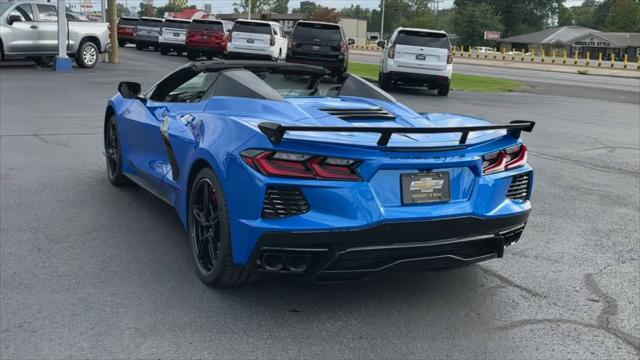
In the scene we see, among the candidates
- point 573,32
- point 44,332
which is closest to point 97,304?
point 44,332

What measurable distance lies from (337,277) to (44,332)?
158 cm

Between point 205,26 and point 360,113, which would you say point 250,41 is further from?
point 360,113

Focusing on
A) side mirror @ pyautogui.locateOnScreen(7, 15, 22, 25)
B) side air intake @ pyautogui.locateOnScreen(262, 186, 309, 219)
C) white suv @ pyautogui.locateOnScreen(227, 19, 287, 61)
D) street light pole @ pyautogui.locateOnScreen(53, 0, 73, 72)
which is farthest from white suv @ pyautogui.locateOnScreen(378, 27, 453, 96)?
side air intake @ pyautogui.locateOnScreen(262, 186, 309, 219)

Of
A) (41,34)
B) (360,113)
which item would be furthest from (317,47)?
(360,113)

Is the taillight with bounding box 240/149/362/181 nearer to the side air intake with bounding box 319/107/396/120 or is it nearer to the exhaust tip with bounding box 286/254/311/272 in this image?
the exhaust tip with bounding box 286/254/311/272

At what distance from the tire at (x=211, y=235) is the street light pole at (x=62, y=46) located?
57.1 feet

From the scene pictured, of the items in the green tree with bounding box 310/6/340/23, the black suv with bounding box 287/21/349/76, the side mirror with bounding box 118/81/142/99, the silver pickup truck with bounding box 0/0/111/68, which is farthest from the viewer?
the green tree with bounding box 310/6/340/23

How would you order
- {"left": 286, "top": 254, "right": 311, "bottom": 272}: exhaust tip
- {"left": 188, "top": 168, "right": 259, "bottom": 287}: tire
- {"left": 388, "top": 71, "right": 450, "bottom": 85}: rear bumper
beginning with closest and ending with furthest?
{"left": 286, "top": 254, "right": 311, "bottom": 272}: exhaust tip → {"left": 188, "top": 168, "right": 259, "bottom": 287}: tire → {"left": 388, "top": 71, "right": 450, "bottom": 85}: rear bumper

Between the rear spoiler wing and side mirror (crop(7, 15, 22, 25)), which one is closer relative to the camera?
the rear spoiler wing

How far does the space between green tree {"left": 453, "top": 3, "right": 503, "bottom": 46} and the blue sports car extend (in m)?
108

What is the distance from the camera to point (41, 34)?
20484mm

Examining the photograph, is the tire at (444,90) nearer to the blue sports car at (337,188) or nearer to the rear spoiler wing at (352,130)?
the blue sports car at (337,188)

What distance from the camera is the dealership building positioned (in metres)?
95.4

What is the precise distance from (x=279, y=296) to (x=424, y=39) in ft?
54.0
